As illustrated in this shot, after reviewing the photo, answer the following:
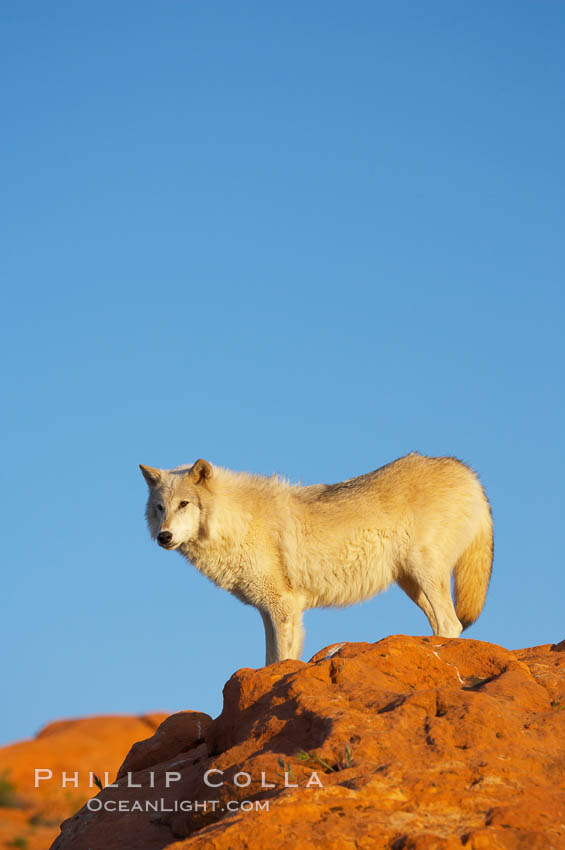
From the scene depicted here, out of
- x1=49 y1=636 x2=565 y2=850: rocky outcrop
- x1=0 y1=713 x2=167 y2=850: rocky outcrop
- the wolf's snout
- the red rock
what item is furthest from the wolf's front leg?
x1=0 y1=713 x2=167 y2=850: rocky outcrop

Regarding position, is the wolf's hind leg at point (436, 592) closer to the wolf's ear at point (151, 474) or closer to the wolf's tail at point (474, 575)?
the wolf's tail at point (474, 575)

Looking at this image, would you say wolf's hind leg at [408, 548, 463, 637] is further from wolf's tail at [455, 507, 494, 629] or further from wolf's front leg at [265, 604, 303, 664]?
wolf's front leg at [265, 604, 303, 664]

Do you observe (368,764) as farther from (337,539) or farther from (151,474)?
(151,474)

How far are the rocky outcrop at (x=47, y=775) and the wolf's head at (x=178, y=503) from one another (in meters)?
3.48

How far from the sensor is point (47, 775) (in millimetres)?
12602

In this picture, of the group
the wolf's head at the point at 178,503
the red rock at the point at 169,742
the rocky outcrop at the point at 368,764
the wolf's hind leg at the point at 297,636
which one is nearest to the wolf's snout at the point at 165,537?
the wolf's head at the point at 178,503

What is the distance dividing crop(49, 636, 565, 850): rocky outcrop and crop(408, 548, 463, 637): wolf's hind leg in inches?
133

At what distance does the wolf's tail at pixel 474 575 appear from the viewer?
1054 centimetres

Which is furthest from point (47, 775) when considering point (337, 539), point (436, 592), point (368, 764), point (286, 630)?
point (368, 764)

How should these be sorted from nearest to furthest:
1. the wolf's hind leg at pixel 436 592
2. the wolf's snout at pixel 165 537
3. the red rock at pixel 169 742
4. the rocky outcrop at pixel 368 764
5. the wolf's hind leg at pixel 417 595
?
the rocky outcrop at pixel 368 764 → the red rock at pixel 169 742 → the wolf's hind leg at pixel 436 592 → the wolf's hind leg at pixel 417 595 → the wolf's snout at pixel 165 537

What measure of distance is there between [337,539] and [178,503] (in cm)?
196

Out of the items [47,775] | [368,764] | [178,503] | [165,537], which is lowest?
[368,764]

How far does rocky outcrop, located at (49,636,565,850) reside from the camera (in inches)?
163

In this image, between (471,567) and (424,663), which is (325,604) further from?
(424,663)
